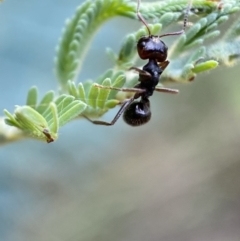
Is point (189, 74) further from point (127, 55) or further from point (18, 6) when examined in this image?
point (18, 6)

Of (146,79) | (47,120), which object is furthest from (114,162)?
(47,120)

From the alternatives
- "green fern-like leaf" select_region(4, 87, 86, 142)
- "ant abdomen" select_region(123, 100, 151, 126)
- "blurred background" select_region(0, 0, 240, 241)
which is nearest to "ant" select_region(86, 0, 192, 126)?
"ant abdomen" select_region(123, 100, 151, 126)

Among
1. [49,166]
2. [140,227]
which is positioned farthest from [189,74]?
[140,227]

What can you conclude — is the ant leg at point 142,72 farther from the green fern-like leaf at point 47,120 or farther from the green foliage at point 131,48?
the green fern-like leaf at point 47,120

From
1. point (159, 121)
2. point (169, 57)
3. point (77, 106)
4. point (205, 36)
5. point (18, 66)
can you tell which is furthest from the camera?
point (159, 121)

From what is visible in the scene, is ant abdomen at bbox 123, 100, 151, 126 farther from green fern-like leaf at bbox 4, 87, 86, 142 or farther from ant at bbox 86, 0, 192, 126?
green fern-like leaf at bbox 4, 87, 86, 142

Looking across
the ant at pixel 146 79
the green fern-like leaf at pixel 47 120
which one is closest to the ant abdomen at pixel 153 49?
the ant at pixel 146 79
